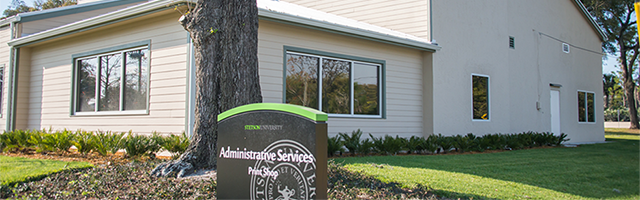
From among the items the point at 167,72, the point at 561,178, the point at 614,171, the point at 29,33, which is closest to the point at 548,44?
the point at 614,171

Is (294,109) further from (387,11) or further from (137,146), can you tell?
(387,11)

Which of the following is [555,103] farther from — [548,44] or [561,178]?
[561,178]

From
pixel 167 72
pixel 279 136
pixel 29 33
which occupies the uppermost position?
pixel 29 33

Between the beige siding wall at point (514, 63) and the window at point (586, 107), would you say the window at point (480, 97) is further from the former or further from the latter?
the window at point (586, 107)

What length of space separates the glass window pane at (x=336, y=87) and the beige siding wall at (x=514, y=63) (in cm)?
272

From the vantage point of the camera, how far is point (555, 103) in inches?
602

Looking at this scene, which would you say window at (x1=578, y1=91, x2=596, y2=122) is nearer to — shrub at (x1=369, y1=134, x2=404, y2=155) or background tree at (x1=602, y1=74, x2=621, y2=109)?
shrub at (x1=369, y1=134, x2=404, y2=155)

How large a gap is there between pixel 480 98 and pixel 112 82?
9801mm

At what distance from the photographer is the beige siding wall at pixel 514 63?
11.8 meters

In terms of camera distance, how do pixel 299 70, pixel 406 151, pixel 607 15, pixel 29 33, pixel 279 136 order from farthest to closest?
pixel 607 15
pixel 29 33
pixel 406 151
pixel 299 70
pixel 279 136

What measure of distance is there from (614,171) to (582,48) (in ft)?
36.3

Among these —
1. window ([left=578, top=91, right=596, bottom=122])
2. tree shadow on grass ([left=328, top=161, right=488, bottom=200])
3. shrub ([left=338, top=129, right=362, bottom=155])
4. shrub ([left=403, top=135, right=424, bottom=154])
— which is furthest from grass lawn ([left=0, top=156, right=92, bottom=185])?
window ([left=578, top=91, right=596, bottom=122])

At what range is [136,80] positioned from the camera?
9.09m

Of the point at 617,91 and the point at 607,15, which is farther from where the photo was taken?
the point at 617,91
